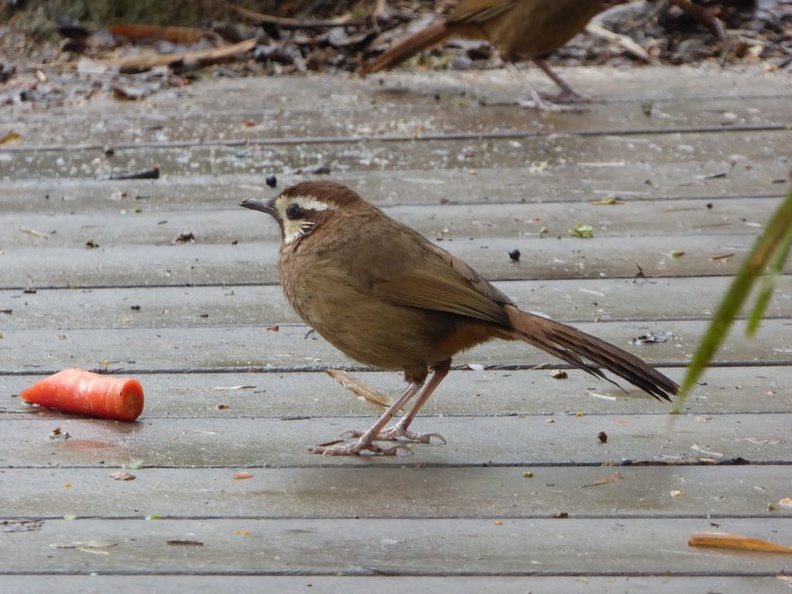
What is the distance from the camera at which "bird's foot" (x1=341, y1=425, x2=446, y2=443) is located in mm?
3543

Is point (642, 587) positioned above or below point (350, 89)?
above

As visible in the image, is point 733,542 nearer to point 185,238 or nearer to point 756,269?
point 756,269

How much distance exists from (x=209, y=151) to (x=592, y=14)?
9.33 feet

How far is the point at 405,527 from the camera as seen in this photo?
2.89m

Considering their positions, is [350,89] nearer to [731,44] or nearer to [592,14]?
[592,14]

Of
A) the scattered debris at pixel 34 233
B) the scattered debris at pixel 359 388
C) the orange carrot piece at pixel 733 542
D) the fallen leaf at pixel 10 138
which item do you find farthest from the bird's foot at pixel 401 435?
the fallen leaf at pixel 10 138

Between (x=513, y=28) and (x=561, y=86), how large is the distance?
69cm

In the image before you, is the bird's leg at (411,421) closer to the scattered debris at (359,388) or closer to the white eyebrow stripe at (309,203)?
the scattered debris at (359,388)

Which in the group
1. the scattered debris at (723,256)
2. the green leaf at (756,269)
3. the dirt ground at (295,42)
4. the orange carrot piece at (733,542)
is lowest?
the dirt ground at (295,42)

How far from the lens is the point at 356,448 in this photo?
3.44m

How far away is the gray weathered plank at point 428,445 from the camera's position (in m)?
3.31

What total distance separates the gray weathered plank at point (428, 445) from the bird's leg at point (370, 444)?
2 cm

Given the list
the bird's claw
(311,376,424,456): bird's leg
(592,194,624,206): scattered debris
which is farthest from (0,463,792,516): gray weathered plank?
(592,194,624,206): scattered debris

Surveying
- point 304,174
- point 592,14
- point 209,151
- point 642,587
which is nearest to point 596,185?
point 304,174
